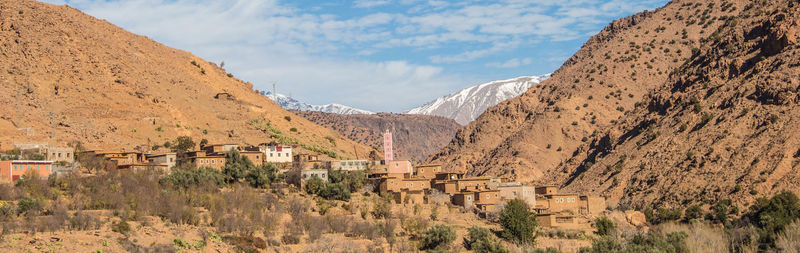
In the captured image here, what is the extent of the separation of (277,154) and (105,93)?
585 inches

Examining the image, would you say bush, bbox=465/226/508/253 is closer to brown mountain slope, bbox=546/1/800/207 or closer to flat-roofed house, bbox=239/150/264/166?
brown mountain slope, bbox=546/1/800/207

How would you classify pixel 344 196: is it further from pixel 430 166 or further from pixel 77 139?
pixel 77 139

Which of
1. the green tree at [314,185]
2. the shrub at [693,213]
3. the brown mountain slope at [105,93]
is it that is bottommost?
the shrub at [693,213]

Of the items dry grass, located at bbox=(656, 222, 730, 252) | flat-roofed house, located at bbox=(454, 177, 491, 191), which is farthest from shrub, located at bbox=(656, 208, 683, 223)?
flat-roofed house, located at bbox=(454, 177, 491, 191)

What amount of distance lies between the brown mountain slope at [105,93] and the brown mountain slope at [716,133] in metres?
22.9

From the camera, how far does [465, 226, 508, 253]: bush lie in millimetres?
45969

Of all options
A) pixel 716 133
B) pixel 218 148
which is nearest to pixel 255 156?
pixel 218 148

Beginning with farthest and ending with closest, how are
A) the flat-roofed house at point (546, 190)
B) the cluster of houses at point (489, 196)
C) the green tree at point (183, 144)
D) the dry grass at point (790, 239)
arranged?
the green tree at point (183, 144)
the flat-roofed house at point (546, 190)
the cluster of houses at point (489, 196)
the dry grass at point (790, 239)

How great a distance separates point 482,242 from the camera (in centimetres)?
4634

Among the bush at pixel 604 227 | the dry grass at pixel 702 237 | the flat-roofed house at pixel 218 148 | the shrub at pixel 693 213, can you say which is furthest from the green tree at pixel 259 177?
the shrub at pixel 693 213

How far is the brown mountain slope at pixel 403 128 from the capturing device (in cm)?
14150

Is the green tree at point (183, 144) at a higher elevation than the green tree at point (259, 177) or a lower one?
higher

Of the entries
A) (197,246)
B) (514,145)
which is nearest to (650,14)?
(514,145)

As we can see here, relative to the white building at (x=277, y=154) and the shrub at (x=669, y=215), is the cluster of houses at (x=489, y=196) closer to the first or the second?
the shrub at (x=669, y=215)
